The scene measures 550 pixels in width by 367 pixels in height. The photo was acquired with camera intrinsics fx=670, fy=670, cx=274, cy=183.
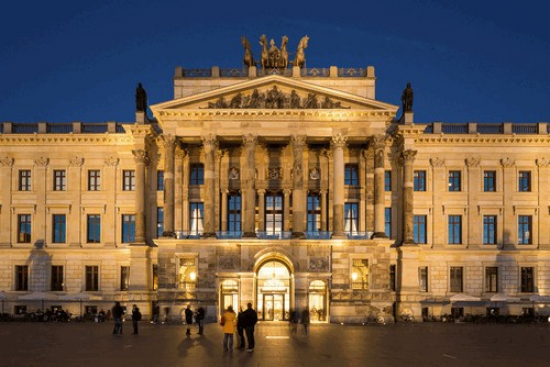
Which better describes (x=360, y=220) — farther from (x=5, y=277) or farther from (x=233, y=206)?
(x=5, y=277)

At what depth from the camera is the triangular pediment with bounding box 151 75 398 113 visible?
6341 cm

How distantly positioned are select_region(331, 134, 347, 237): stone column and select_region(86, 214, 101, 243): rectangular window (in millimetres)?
25381

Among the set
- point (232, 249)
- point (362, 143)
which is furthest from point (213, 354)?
point (362, 143)

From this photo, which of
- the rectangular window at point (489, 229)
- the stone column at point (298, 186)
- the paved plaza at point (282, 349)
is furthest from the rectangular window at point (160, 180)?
the rectangular window at point (489, 229)

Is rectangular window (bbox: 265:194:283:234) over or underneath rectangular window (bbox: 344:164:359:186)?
underneath

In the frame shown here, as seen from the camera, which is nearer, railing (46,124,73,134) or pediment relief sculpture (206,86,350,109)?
pediment relief sculpture (206,86,350,109)

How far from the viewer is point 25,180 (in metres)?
71.6

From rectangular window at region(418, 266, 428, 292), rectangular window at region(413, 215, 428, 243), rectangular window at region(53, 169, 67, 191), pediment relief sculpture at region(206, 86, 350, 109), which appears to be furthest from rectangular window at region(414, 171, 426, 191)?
rectangular window at region(53, 169, 67, 191)

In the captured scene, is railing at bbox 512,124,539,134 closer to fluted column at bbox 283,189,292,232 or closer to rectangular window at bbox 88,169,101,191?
fluted column at bbox 283,189,292,232

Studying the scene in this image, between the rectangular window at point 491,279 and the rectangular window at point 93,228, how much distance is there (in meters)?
41.0

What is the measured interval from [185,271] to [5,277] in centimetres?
2153

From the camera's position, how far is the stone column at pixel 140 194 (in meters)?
66.4

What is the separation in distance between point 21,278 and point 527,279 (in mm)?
53147

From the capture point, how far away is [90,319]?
65.6 m
